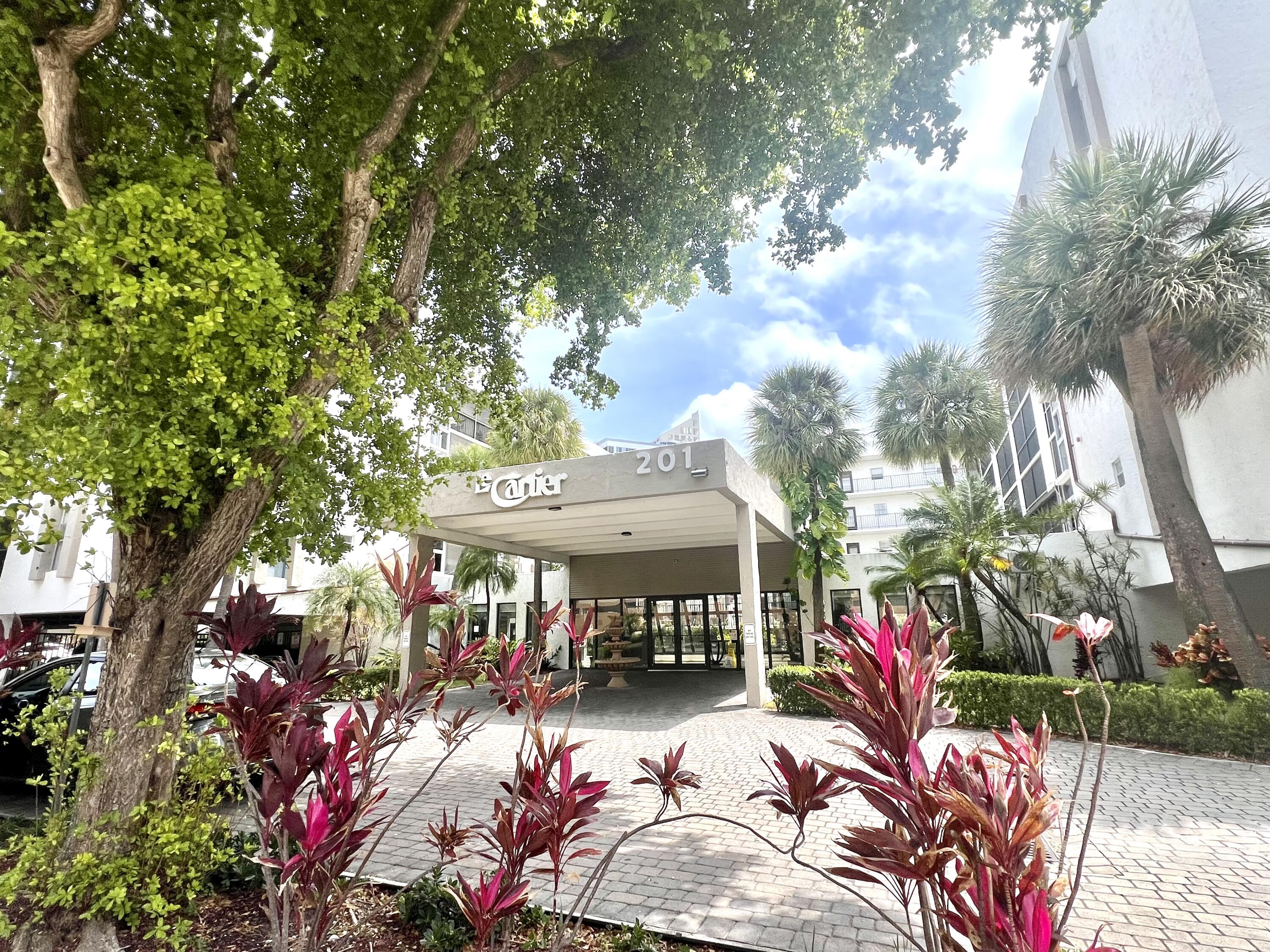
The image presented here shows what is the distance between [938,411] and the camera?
18.4m

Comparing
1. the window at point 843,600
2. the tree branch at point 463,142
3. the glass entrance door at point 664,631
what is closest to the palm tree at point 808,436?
the window at point 843,600

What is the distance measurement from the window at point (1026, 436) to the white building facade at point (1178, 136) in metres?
6.02

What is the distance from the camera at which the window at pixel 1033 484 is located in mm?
21906

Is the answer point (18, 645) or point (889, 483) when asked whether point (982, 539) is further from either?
point (889, 483)

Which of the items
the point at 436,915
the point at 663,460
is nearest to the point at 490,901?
the point at 436,915

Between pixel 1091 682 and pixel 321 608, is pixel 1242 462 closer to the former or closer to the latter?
pixel 1091 682

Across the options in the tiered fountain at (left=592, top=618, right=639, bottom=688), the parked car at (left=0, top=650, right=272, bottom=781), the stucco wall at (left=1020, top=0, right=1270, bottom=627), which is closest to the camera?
the parked car at (left=0, top=650, right=272, bottom=781)

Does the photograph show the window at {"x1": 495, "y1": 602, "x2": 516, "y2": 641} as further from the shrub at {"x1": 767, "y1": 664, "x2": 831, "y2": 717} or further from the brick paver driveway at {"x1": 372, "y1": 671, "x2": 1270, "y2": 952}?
the brick paver driveway at {"x1": 372, "y1": 671, "x2": 1270, "y2": 952}

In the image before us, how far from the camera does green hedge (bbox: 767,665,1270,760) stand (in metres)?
7.00

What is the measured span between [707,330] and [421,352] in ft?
105

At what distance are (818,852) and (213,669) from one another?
690 cm

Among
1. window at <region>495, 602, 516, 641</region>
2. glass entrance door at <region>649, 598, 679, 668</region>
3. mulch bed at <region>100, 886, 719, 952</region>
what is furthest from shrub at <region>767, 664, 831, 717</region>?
window at <region>495, 602, 516, 641</region>

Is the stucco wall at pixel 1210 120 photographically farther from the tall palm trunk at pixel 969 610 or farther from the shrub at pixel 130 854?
the shrub at pixel 130 854

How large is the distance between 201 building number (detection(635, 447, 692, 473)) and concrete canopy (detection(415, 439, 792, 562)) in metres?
0.01
